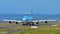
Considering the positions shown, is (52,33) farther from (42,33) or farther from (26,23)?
A: (26,23)

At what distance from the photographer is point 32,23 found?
101375 millimetres

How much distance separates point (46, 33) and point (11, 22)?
6365 cm

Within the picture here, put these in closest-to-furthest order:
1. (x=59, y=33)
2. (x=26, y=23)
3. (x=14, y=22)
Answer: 1. (x=59, y=33)
2. (x=26, y=23)
3. (x=14, y=22)

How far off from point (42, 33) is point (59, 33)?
3.48 metres

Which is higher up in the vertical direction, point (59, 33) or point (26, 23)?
point (59, 33)

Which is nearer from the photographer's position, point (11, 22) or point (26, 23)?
point (26, 23)

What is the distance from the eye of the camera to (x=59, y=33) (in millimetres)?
50125

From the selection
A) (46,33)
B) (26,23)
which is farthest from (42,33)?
(26,23)

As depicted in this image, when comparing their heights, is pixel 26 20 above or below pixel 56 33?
below

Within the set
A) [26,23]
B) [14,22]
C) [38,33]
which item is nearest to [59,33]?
[38,33]

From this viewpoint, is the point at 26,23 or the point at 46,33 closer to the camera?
the point at 46,33

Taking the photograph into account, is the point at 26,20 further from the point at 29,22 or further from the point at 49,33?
the point at 49,33

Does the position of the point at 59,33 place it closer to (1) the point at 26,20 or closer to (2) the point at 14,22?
(1) the point at 26,20

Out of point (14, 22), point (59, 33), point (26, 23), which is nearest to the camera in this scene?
point (59, 33)
